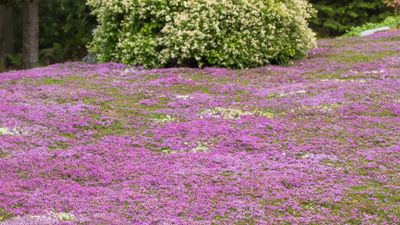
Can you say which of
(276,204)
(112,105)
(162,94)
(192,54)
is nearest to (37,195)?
(276,204)

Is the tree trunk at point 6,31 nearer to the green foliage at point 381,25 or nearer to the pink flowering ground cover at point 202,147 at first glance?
the green foliage at point 381,25

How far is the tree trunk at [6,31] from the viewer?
103ft

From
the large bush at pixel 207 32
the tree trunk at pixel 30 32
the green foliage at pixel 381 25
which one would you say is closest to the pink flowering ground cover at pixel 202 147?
the large bush at pixel 207 32

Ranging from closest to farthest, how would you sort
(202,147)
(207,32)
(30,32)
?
(202,147)
(207,32)
(30,32)

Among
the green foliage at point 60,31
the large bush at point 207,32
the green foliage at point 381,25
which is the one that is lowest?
the green foliage at point 60,31

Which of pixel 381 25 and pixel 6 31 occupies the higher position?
pixel 381 25

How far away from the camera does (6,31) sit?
31.8m

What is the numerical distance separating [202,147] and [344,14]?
24.1 metres

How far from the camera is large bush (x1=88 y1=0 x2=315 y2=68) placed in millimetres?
16172

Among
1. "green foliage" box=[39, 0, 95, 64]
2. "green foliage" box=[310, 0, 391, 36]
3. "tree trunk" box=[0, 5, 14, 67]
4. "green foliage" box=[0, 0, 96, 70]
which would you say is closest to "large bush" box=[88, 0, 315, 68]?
"green foliage" box=[0, 0, 96, 70]

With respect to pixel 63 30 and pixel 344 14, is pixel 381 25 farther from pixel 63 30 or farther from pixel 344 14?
pixel 63 30

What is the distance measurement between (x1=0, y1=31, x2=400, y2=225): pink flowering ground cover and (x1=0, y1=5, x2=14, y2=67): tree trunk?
17.1m

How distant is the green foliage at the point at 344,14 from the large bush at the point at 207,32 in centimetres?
1419

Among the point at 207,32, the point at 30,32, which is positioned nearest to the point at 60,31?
the point at 30,32
